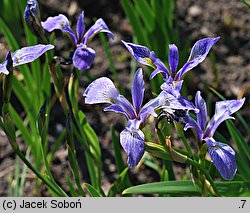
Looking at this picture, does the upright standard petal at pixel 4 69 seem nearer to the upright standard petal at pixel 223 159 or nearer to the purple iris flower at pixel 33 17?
the purple iris flower at pixel 33 17

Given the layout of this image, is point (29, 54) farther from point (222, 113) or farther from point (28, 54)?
point (222, 113)

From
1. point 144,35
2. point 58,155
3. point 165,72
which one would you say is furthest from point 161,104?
point 58,155

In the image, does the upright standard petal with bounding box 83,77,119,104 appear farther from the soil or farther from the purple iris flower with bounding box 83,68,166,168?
the soil

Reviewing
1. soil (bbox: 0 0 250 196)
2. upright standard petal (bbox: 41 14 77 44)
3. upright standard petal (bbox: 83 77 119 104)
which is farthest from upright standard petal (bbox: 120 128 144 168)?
soil (bbox: 0 0 250 196)

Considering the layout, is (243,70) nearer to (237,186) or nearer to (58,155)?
(58,155)

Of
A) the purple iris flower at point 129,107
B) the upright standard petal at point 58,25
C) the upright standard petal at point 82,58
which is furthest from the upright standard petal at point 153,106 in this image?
the upright standard petal at point 58,25

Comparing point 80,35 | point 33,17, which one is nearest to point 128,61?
point 80,35

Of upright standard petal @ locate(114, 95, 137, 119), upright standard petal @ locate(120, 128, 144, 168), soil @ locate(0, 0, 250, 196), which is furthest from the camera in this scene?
soil @ locate(0, 0, 250, 196)
